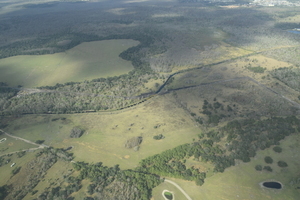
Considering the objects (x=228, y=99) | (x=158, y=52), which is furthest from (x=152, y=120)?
(x=158, y=52)

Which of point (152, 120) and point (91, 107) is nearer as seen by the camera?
point (152, 120)

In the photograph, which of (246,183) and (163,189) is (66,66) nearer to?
(163,189)

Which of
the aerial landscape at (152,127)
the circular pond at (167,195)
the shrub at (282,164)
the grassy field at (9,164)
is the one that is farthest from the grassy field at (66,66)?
the shrub at (282,164)

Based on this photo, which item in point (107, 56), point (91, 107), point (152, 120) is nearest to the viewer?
point (152, 120)

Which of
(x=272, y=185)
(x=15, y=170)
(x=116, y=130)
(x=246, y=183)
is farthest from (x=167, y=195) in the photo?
(x=15, y=170)

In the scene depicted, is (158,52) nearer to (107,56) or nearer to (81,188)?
(107,56)

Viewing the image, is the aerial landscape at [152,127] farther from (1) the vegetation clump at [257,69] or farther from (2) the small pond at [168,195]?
(1) the vegetation clump at [257,69]
